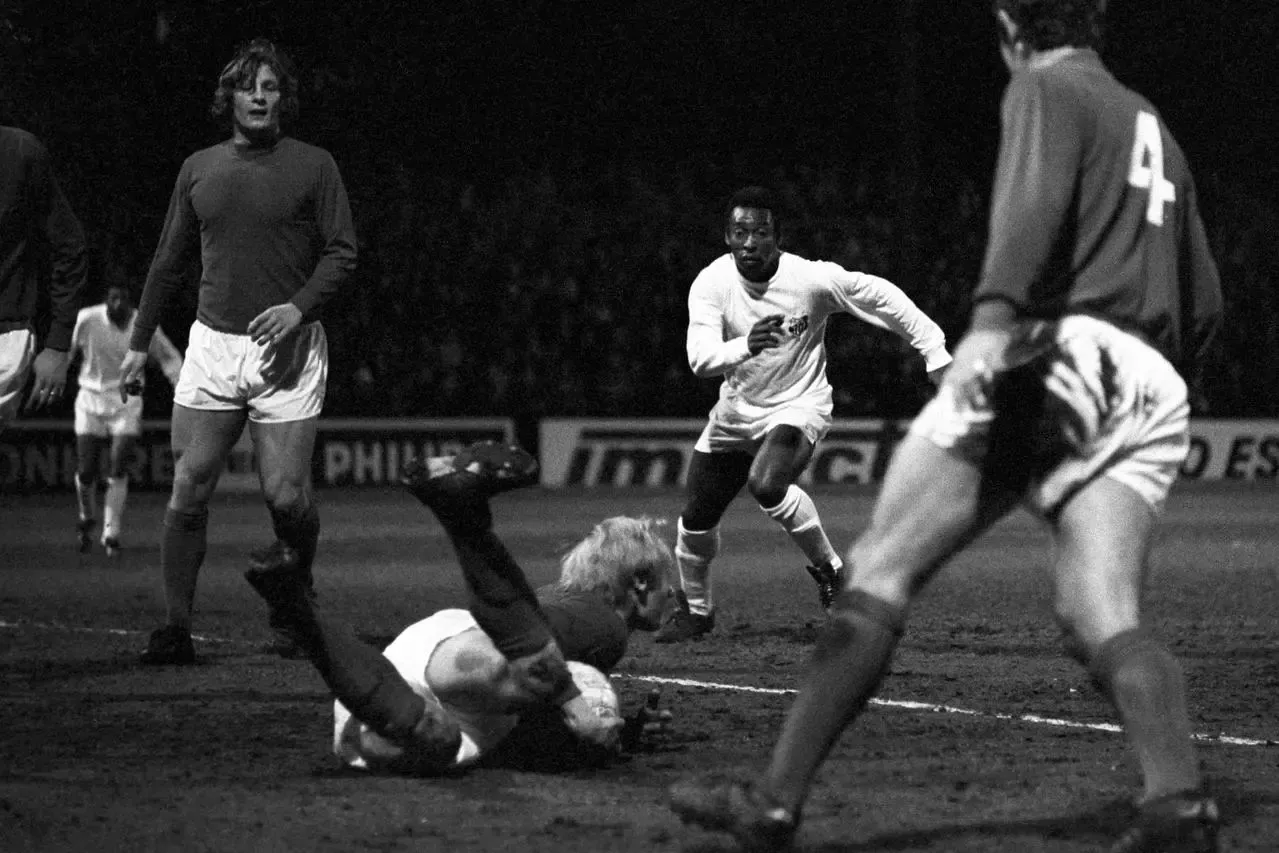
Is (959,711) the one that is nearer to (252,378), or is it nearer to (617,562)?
(617,562)

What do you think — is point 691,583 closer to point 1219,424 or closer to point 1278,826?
point 1278,826

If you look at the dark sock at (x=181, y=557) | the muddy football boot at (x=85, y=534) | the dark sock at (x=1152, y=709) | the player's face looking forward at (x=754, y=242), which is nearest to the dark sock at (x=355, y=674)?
the dark sock at (x=1152, y=709)

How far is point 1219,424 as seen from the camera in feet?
90.0

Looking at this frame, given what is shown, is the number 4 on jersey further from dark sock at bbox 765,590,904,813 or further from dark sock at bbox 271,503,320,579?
dark sock at bbox 271,503,320,579

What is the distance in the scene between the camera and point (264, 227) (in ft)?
27.8

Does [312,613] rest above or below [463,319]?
above

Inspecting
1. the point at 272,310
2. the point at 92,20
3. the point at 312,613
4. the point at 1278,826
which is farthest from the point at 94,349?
the point at 1278,826

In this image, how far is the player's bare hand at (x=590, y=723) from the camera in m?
5.91

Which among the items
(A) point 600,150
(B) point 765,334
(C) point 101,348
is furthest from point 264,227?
(A) point 600,150

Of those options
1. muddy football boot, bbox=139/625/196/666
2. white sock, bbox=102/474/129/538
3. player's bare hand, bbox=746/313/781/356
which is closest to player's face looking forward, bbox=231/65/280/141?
muddy football boot, bbox=139/625/196/666

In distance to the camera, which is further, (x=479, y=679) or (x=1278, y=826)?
(x=479, y=679)

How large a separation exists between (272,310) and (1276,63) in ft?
89.1

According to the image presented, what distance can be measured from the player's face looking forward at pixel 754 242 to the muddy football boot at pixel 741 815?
562 centimetres

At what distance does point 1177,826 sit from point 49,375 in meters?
5.38
